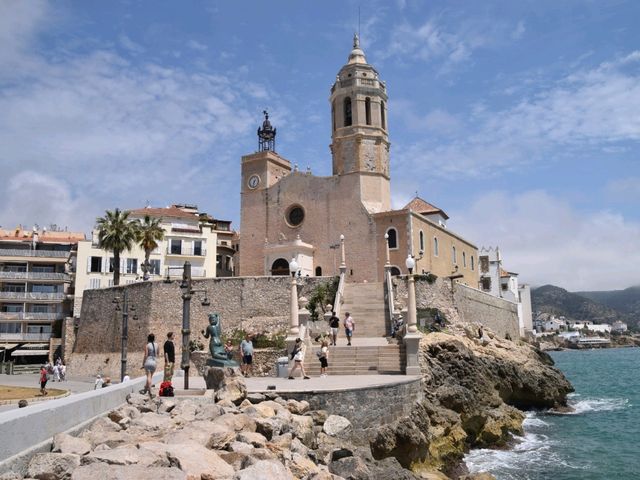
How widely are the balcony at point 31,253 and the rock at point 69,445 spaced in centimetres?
4463

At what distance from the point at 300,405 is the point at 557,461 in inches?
437

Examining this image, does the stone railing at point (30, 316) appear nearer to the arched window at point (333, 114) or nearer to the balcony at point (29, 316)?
the balcony at point (29, 316)

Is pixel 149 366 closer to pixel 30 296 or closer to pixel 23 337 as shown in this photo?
pixel 23 337

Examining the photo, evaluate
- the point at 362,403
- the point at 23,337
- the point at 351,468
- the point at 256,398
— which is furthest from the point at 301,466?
the point at 23,337

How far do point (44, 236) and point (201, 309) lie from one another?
84.2 feet

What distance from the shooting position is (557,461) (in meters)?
20.2

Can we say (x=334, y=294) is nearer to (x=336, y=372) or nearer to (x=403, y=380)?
(x=336, y=372)

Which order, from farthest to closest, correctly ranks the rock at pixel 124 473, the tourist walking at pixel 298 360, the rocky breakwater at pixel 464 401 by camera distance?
the tourist walking at pixel 298 360 < the rocky breakwater at pixel 464 401 < the rock at pixel 124 473

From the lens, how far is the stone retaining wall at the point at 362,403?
47.2ft

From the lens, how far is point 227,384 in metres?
13.6

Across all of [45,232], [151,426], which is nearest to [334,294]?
[151,426]

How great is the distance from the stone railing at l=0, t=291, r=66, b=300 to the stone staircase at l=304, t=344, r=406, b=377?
32.4 metres

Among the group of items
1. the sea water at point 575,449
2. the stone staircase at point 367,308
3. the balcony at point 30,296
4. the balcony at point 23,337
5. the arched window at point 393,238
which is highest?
the arched window at point 393,238

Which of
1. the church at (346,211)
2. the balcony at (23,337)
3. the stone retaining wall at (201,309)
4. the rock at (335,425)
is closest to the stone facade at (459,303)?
the church at (346,211)
